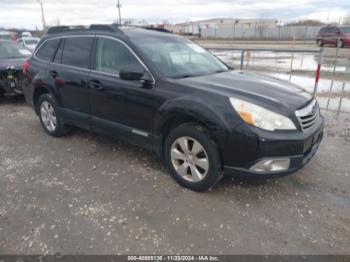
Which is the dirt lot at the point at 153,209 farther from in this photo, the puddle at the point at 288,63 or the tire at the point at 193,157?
the puddle at the point at 288,63

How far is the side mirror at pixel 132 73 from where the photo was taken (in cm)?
333

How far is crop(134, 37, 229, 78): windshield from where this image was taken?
356cm

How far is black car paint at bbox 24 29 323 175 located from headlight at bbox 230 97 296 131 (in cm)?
5

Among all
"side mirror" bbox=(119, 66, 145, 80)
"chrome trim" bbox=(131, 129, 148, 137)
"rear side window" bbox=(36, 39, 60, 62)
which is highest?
"rear side window" bbox=(36, 39, 60, 62)

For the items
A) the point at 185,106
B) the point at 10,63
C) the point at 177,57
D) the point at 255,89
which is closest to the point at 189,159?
the point at 185,106

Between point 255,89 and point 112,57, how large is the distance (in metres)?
1.96

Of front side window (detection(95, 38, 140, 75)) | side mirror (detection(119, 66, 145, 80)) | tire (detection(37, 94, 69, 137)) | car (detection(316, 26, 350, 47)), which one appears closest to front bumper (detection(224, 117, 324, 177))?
side mirror (detection(119, 66, 145, 80))

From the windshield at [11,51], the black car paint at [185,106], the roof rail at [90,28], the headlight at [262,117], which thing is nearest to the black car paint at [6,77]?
the windshield at [11,51]

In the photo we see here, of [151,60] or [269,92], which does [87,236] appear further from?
[269,92]

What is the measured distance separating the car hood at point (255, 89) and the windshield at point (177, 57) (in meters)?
0.27

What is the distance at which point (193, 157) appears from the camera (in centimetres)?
319

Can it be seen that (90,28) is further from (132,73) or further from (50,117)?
(50,117)

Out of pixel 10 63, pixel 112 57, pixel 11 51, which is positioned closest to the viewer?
pixel 112 57

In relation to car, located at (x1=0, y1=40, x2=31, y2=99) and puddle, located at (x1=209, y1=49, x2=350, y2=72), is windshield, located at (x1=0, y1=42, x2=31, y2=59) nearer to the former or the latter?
car, located at (x1=0, y1=40, x2=31, y2=99)
